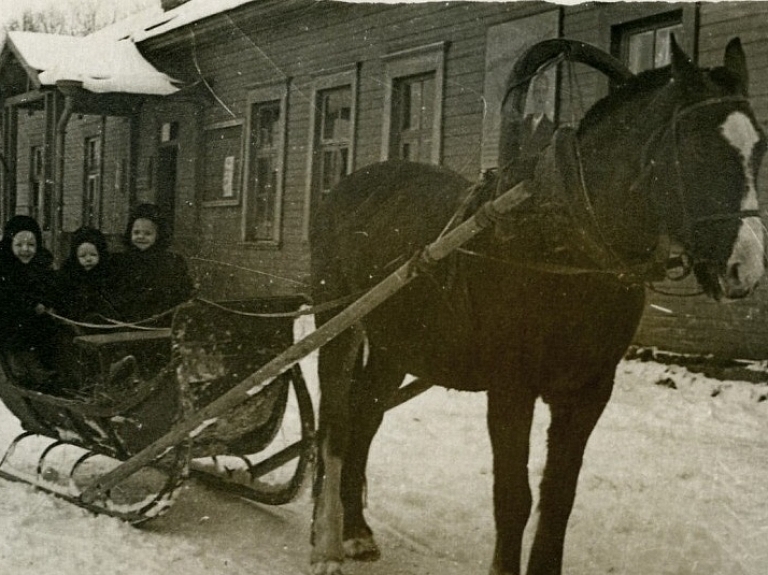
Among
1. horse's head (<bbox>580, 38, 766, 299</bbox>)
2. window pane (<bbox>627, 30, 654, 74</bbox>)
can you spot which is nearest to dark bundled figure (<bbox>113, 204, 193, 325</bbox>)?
horse's head (<bbox>580, 38, 766, 299</bbox>)

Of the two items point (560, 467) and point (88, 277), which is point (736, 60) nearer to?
point (560, 467)

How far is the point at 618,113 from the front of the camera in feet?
8.35

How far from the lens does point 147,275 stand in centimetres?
522

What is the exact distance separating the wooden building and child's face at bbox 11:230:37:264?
1.83 feet

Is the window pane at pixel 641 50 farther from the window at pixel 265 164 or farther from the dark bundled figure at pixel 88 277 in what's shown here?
the dark bundled figure at pixel 88 277

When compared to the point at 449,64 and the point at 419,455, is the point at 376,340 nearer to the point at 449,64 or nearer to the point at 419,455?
the point at 419,455

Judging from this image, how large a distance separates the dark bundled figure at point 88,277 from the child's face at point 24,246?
0.78 ft

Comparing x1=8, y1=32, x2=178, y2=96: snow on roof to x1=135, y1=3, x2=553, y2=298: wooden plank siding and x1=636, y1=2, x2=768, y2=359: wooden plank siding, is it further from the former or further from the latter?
x1=636, y1=2, x2=768, y2=359: wooden plank siding

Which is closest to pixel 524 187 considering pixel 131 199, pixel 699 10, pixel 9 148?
pixel 699 10

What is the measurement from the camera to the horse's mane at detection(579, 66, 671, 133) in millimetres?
2471

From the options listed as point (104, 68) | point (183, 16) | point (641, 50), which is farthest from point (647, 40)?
point (104, 68)

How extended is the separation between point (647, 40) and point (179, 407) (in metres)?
4.30

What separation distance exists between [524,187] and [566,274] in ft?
1.15

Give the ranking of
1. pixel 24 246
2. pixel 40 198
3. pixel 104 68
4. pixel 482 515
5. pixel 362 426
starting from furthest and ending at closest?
pixel 104 68
pixel 40 198
pixel 24 246
pixel 482 515
pixel 362 426
